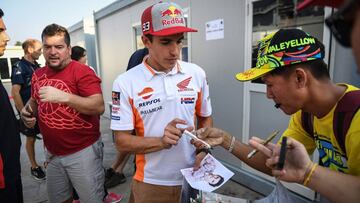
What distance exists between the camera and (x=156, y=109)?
1693 mm

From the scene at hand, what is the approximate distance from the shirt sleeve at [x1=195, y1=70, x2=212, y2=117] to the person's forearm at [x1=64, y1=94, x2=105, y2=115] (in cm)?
98

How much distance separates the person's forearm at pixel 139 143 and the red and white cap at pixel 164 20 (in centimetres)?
69

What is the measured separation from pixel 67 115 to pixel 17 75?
7.91ft

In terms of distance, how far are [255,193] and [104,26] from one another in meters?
6.60

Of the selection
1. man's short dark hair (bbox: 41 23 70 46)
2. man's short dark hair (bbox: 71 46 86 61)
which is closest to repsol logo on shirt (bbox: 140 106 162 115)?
man's short dark hair (bbox: 41 23 70 46)

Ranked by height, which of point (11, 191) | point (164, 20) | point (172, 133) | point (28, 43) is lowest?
point (11, 191)

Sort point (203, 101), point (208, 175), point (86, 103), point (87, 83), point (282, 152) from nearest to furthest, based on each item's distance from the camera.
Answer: point (282, 152) → point (208, 175) → point (203, 101) → point (86, 103) → point (87, 83)

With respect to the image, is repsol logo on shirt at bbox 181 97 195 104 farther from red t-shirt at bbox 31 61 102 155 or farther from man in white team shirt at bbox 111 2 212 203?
red t-shirt at bbox 31 61 102 155

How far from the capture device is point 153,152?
173 cm

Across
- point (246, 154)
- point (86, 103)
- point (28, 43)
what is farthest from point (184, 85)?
point (28, 43)

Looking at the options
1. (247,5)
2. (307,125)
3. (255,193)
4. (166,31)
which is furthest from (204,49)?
(307,125)

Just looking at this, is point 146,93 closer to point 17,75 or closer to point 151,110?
point 151,110

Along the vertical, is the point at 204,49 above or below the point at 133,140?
above

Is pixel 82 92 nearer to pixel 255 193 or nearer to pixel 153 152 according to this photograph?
pixel 153 152
